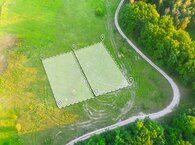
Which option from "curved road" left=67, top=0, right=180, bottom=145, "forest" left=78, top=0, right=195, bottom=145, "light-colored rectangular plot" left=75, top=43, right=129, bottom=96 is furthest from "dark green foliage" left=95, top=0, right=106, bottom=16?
"curved road" left=67, top=0, right=180, bottom=145

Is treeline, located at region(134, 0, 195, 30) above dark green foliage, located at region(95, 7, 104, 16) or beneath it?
above

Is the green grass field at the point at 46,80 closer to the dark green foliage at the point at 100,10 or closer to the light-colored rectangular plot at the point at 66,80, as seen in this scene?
the dark green foliage at the point at 100,10

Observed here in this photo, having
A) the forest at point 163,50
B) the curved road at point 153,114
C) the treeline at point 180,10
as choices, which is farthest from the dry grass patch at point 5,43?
the treeline at point 180,10

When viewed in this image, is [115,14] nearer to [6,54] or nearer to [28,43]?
[28,43]

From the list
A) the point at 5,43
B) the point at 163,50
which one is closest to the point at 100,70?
the point at 163,50

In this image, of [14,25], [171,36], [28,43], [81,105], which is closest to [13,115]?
[81,105]

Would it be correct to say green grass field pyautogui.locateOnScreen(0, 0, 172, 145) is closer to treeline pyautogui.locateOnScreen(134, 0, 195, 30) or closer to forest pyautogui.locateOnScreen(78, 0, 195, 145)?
forest pyautogui.locateOnScreen(78, 0, 195, 145)
